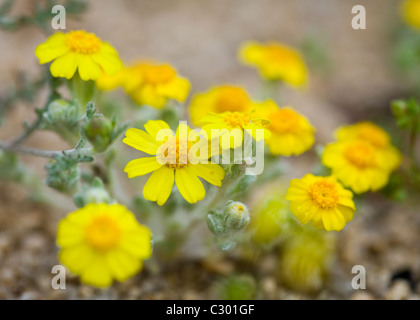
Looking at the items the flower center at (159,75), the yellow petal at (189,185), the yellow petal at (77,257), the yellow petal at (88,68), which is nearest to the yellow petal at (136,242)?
the yellow petal at (77,257)

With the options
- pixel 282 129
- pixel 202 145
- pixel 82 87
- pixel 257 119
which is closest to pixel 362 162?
pixel 282 129

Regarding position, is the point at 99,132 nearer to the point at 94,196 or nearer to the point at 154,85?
the point at 94,196

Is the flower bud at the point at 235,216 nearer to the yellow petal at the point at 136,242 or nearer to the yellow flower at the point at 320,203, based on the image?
the yellow flower at the point at 320,203

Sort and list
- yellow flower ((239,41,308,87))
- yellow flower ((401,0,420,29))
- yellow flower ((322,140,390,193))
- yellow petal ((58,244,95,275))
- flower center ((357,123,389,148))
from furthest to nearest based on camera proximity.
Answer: yellow flower ((401,0,420,29))
yellow flower ((239,41,308,87))
flower center ((357,123,389,148))
yellow flower ((322,140,390,193))
yellow petal ((58,244,95,275))

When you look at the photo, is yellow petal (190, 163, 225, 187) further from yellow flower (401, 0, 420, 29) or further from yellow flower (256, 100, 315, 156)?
yellow flower (401, 0, 420, 29)

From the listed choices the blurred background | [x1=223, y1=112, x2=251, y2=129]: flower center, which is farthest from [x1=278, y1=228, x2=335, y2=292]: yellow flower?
[x1=223, y1=112, x2=251, y2=129]: flower center
